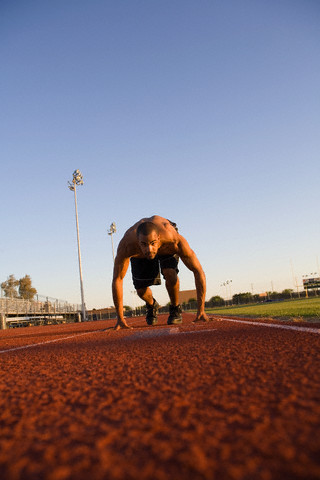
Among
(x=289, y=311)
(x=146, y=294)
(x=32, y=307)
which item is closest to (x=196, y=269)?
(x=146, y=294)

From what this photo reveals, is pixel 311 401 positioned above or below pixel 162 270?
below

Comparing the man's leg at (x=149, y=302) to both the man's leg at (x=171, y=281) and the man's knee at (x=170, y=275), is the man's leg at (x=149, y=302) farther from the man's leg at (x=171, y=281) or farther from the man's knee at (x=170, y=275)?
the man's knee at (x=170, y=275)

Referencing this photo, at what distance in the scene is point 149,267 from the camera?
6.26 m

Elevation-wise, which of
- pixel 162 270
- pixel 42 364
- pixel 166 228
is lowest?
pixel 42 364

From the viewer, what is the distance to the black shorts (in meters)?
6.02

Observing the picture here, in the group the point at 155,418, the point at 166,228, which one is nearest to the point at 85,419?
the point at 155,418

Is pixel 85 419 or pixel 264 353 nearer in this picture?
pixel 85 419

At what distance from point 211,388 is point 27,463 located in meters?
0.61

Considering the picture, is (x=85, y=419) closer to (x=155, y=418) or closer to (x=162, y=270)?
(x=155, y=418)

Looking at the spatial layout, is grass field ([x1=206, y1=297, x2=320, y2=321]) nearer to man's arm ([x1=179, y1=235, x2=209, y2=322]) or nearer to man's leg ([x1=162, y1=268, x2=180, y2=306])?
man's arm ([x1=179, y1=235, x2=209, y2=322])

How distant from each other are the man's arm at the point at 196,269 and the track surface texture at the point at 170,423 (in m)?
3.47

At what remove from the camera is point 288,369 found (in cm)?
133

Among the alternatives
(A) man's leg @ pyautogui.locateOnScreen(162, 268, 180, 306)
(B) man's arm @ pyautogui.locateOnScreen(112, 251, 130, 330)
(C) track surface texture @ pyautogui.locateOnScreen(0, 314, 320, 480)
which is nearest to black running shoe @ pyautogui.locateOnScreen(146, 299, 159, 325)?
(A) man's leg @ pyautogui.locateOnScreen(162, 268, 180, 306)

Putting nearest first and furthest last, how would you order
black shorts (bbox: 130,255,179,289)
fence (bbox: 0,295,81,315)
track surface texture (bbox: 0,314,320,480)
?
1. track surface texture (bbox: 0,314,320,480)
2. black shorts (bbox: 130,255,179,289)
3. fence (bbox: 0,295,81,315)
